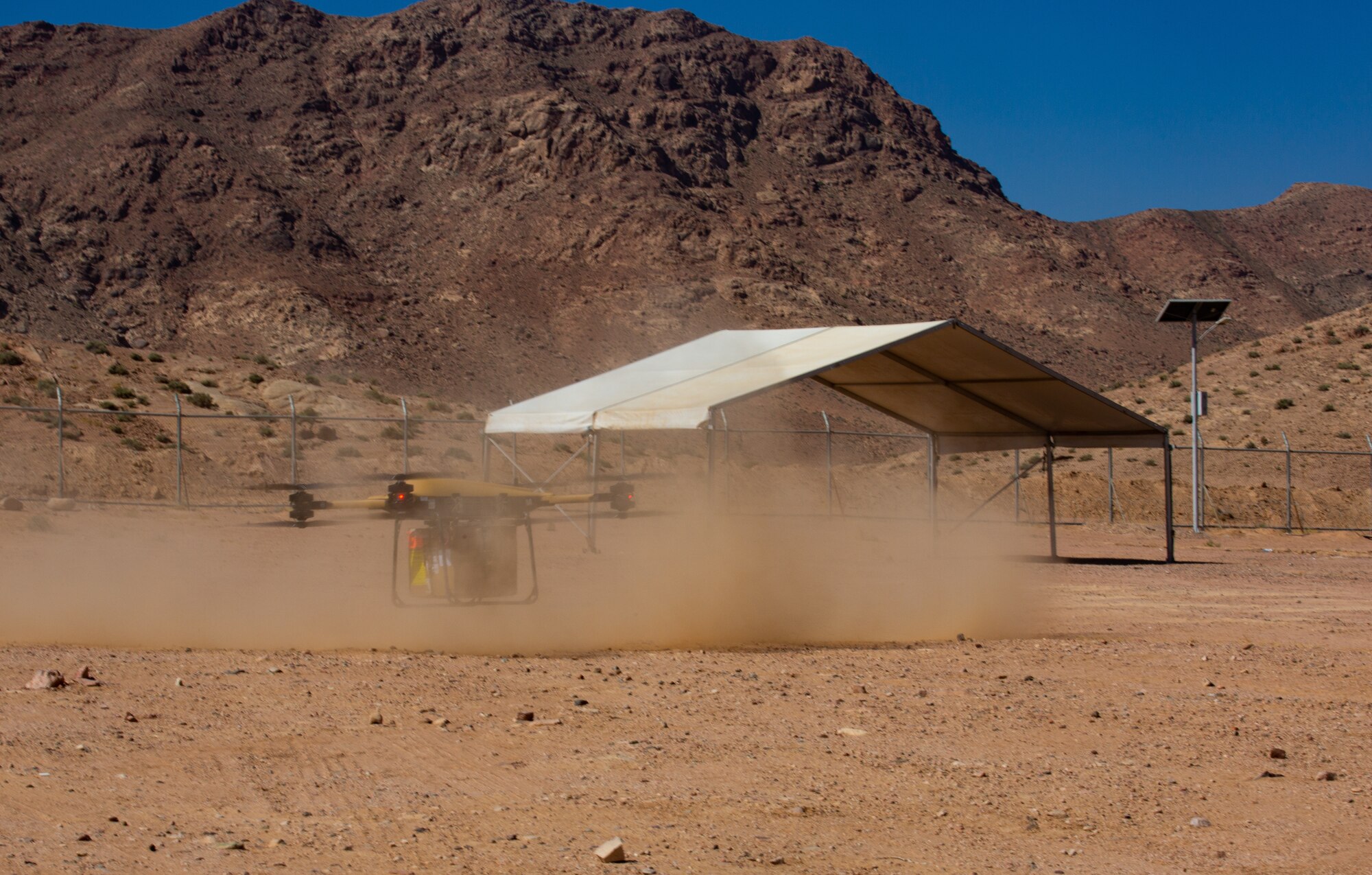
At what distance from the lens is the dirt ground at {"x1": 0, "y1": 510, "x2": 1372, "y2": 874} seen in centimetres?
645

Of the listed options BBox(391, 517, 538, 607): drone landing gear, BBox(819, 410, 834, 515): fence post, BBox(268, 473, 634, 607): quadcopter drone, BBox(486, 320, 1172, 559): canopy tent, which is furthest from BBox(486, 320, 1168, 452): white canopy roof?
BBox(819, 410, 834, 515): fence post

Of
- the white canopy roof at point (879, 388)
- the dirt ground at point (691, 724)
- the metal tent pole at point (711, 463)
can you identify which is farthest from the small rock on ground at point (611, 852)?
the white canopy roof at point (879, 388)

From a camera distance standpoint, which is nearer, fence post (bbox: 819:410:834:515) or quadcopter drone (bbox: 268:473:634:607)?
quadcopter drone (bbox: 268:473:634:607)

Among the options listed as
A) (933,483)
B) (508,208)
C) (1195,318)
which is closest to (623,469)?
(933,483)

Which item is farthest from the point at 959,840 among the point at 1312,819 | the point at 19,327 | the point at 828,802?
the point at 19,327

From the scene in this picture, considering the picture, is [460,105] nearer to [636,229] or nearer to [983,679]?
[636,229]

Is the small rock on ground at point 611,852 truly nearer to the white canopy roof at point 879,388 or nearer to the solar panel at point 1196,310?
the white canopy roof at point 879,388

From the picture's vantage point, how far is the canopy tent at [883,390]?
622 inches

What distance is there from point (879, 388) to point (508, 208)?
227ft

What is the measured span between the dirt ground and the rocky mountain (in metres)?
57.3

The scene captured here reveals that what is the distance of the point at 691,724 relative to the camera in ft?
30.3

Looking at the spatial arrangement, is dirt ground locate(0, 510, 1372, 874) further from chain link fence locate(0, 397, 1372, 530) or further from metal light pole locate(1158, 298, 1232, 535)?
metal light pole locate(1158, 298, 1232, 535)

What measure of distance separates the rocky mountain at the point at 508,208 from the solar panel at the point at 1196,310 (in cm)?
4376

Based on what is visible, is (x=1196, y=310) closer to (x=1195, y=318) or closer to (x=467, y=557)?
(x=1195, y=318)
